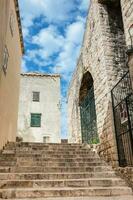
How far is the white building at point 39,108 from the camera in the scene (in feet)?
59.8

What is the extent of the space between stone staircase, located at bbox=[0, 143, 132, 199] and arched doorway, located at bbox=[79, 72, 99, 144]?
1.68m

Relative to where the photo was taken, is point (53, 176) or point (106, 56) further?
point (106, 56)

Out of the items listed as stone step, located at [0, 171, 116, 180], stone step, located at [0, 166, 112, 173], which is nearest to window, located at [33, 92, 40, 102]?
stone step, located at [0, 166, 112, 173]

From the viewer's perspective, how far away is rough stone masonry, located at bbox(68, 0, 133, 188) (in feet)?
21.8

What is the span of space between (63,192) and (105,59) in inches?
167

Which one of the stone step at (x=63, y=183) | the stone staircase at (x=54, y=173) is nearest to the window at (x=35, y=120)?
the stone staircase at (x=54, y=173)

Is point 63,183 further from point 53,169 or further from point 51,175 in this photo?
point 53,169

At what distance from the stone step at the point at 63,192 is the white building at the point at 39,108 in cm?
1366

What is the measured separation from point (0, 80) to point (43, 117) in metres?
12.2

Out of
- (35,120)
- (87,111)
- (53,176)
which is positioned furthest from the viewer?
(35,120)

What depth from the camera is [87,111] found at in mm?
9742

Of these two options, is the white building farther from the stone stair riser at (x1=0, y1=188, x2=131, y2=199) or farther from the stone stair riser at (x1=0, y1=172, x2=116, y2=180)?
the stone stair riser at (x1=0, y1=188, x2=131, y2=199)

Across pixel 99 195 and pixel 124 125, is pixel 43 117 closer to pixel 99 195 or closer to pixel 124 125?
pixel 124 125

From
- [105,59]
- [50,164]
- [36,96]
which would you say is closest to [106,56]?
[105,59]
